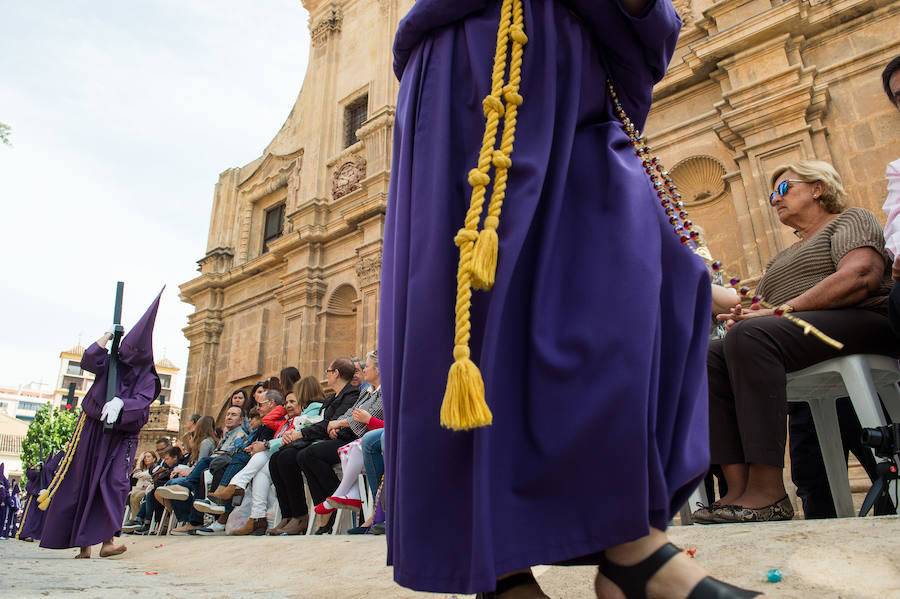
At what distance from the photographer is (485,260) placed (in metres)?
1.16

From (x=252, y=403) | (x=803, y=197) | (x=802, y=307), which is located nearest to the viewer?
(x=802, y=307)

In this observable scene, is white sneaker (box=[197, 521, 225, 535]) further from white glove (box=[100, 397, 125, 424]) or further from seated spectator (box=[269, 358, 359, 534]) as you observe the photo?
white glove (box=[100, 397, 125, 424])

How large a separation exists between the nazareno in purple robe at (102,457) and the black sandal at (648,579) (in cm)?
431

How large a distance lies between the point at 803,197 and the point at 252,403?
650 centimetres

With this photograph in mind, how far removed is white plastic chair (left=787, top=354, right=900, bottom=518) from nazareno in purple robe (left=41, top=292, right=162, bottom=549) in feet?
13.8

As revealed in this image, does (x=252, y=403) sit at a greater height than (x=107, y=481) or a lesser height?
greater

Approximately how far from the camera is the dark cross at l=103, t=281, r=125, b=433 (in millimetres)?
4824

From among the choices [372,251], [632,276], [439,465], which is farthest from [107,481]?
[372,251]

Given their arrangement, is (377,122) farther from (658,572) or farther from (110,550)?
(658,572)

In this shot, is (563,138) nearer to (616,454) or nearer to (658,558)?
(616,454)

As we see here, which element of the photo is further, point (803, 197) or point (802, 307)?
point (803, 197)

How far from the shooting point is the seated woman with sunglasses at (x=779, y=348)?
237 centimetres

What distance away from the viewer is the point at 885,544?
4.85 feet

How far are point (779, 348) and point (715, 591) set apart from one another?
184cm
